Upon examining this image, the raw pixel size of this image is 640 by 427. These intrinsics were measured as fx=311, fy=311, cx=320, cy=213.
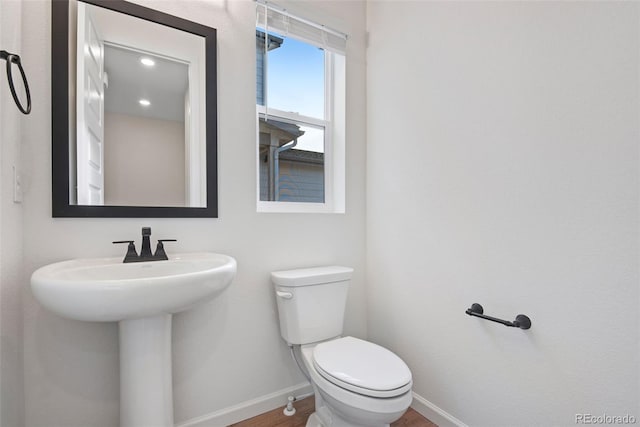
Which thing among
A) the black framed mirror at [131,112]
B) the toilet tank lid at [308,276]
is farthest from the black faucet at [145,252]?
the toilet tank lid at [308,276]

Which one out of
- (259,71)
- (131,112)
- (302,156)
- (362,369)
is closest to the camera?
(362,369)

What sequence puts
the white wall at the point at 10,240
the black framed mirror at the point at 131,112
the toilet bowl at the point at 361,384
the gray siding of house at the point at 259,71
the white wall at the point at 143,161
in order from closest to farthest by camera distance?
the white wall at the point at 10,240
the toilet bowl at the point at 361,384
the black framed mirror at the point at 131,112
the white wall at the point at 143,161
the gray siding of house at the point at 259,71

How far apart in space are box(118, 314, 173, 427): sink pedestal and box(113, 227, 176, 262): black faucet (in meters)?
0.24

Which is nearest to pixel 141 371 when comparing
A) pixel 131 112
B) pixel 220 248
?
pixel 220 248

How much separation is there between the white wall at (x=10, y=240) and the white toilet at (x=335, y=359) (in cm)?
96

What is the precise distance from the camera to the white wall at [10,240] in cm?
95

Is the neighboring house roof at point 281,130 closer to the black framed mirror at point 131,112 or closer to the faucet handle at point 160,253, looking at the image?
the black framed mirror at point 131,112

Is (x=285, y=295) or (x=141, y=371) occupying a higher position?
(x=285, y=295)

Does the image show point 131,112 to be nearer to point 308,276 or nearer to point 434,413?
point 308,276

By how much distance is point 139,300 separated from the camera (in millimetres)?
878

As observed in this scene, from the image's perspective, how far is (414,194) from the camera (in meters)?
1.63

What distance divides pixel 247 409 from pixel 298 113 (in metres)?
1.63

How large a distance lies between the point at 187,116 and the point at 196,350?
108 cm

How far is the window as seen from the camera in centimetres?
171
